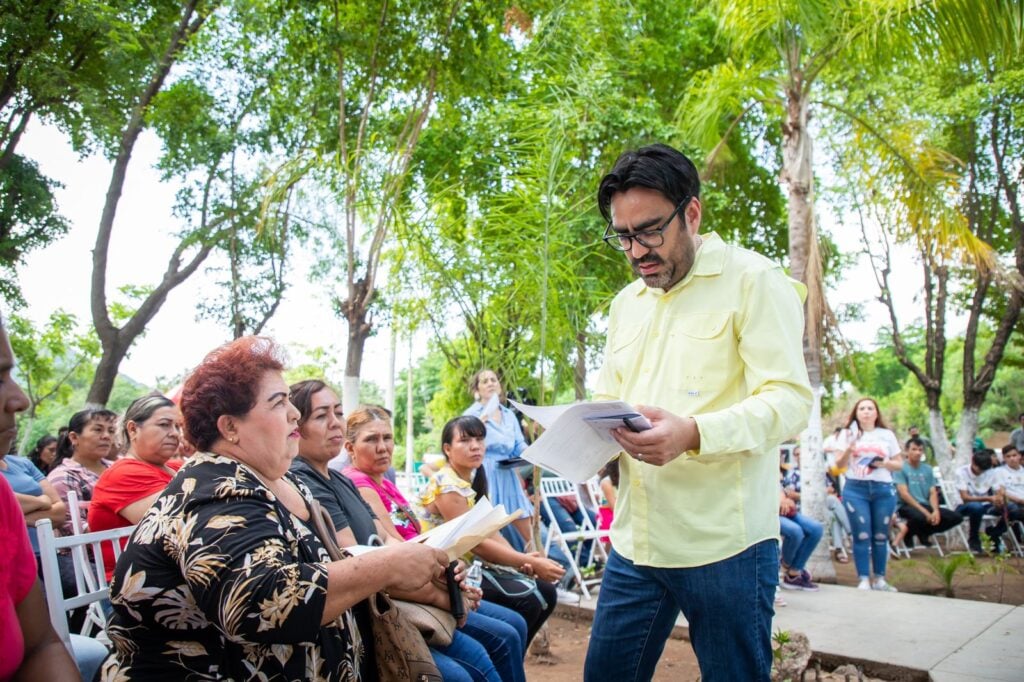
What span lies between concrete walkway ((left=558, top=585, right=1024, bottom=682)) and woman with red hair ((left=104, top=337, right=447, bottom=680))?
381 cm

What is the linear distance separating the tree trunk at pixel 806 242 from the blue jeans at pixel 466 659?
19.9 feet

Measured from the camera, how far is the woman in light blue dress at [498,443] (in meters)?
6.54

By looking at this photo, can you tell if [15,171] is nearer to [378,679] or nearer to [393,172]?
[393,172]

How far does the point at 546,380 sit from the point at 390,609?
141 inches

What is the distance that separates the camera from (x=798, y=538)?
7.29 m

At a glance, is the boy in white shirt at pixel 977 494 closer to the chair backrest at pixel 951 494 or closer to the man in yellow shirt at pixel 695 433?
the chair backrest at pixel 951 494

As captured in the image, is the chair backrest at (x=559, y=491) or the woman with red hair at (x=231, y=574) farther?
the chair backrest at (x=559, y=491)

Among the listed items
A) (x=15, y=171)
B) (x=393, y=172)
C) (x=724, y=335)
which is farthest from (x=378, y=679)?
(x=15, y=171)

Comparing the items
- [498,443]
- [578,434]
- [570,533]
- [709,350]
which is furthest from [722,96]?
[578,434]

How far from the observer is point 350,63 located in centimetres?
1008

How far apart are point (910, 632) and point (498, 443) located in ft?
10.8

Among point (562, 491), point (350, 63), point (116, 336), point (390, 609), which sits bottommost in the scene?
point (562, 491)

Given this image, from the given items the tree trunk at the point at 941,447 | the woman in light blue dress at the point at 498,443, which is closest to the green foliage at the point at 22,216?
the woman in light blue dress at the point at 498,443

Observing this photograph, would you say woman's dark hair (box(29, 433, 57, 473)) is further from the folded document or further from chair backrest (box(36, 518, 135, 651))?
the folded document
